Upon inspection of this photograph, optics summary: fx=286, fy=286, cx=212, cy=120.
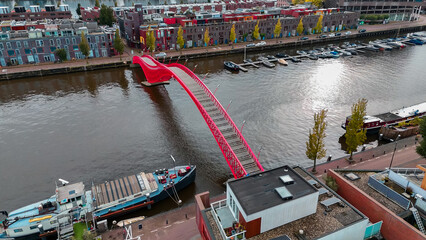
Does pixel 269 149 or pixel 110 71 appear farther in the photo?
pixel 110 71

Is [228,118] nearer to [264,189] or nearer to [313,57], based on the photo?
[264,189]

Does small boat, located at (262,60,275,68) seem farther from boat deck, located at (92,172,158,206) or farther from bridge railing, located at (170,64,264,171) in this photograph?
boat deck, located at (92,172,158,206)

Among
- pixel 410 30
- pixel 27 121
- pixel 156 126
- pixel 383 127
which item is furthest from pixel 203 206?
pixel 410 30

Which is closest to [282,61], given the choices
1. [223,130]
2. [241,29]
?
[241,29]

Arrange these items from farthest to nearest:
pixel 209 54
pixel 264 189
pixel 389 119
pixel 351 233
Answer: pixel 209 54
pixel 389 119
pixel 264 189
pixel 351 233

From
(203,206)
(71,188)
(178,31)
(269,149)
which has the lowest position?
(269,149)

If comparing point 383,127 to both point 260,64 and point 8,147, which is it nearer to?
point 260,64

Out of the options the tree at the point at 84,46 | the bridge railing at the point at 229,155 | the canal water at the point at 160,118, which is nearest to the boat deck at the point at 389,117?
the canal water at the point at 160,118
